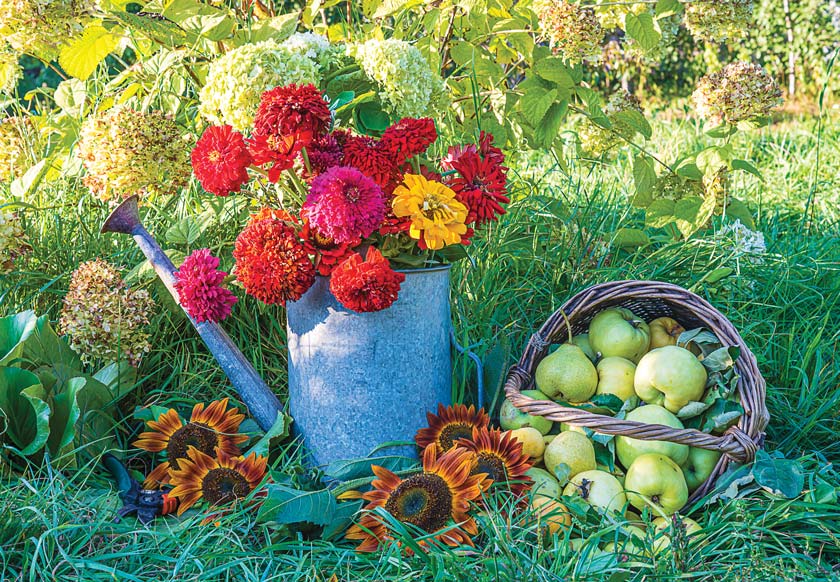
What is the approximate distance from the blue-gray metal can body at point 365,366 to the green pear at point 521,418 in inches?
6.6

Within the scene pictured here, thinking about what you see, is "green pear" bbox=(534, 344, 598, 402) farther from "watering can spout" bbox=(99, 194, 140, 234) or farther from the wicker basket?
"watering can spout" bbox=(99, 194, 140, 234)

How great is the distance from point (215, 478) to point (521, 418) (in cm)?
66

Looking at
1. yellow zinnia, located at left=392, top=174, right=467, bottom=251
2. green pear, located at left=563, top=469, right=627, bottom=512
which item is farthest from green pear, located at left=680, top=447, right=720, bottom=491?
yellow zinnia, located at left=392, top=174, right=467, bottom=251

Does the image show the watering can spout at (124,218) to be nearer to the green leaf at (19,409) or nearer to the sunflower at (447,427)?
the green leaf at (19,409)

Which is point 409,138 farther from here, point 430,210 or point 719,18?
point 719,18

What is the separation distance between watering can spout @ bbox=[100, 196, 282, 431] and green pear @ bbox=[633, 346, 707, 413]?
2.61ft

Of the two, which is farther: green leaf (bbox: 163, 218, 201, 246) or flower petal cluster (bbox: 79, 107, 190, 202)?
green leaf (bbox: 163, 218, 201, 246)

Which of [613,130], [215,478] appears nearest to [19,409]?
[215,478]

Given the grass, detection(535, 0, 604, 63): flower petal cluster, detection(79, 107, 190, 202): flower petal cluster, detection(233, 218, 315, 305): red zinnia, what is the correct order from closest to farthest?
the grass → detection(233, 218, 315, 305): red zinnia → detection(79, 107, 190, 202): flower petal cluster → detection(535, 0, 604, 63): flower petal cluster

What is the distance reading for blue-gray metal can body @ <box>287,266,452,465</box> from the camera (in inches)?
62.2

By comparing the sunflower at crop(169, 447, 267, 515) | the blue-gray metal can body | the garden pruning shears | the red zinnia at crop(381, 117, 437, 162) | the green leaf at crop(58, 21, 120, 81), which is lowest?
the garden pruning shears

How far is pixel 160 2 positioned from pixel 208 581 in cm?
142

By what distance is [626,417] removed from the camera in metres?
1.64

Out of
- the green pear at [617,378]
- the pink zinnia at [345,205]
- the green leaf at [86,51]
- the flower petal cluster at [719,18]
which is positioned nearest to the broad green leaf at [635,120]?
the flower petal cluster at [719,18]
